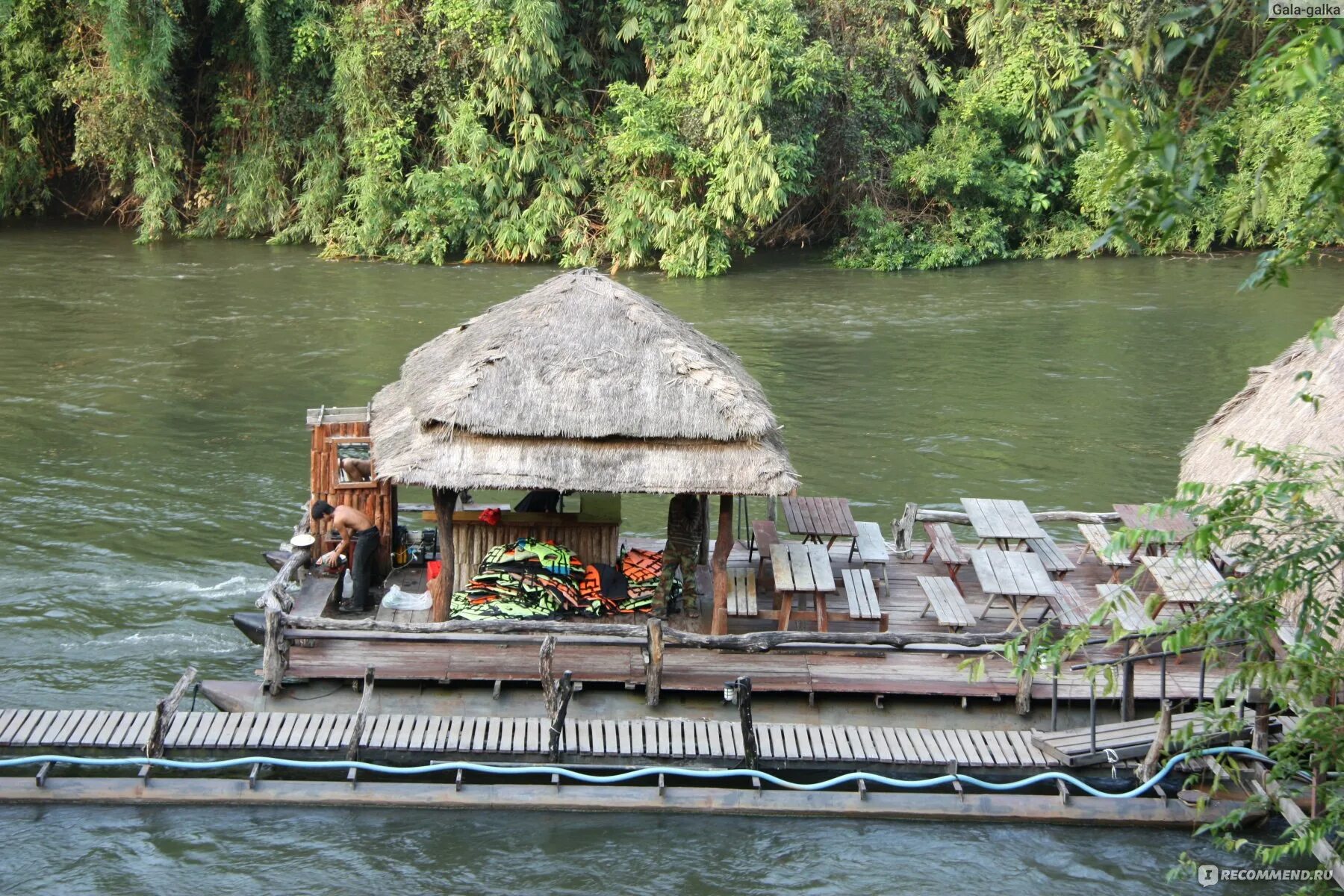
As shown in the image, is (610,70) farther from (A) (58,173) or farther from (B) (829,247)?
(A) (58,173)

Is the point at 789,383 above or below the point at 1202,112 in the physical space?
below

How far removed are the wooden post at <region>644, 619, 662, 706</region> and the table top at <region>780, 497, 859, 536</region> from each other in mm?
1873

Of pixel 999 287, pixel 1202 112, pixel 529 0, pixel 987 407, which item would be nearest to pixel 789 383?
pixel 987 407

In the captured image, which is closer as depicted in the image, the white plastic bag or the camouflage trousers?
the camouflage trousers

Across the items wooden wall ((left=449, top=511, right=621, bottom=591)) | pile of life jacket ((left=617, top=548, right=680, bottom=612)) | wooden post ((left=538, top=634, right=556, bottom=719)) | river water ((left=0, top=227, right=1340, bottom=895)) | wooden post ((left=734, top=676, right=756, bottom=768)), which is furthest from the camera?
wooden wall ((left=449, top=511, right=621, bottom=591))

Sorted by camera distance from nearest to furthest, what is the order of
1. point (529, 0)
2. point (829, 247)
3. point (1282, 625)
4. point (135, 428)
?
1. point (1282, 625)
2. point (135, 428)
3. point (529, 0)
4. point (829, 247)

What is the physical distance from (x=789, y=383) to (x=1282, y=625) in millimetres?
12612

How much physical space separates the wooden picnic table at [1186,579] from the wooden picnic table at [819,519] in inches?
96.1

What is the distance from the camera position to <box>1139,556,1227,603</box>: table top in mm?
10141

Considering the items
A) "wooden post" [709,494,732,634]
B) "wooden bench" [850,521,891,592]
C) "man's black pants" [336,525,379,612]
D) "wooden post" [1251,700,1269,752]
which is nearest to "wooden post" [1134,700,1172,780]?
Result: "wooden post" [1251,700,1269,752]

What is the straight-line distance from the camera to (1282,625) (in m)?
9.73

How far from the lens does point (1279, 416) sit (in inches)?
462

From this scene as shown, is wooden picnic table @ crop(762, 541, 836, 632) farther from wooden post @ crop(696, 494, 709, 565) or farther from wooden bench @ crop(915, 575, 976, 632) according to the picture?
wooden bench @ crop(915, 575, 976, 632)

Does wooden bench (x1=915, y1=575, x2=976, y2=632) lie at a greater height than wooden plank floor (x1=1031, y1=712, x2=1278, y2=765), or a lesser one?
greater
